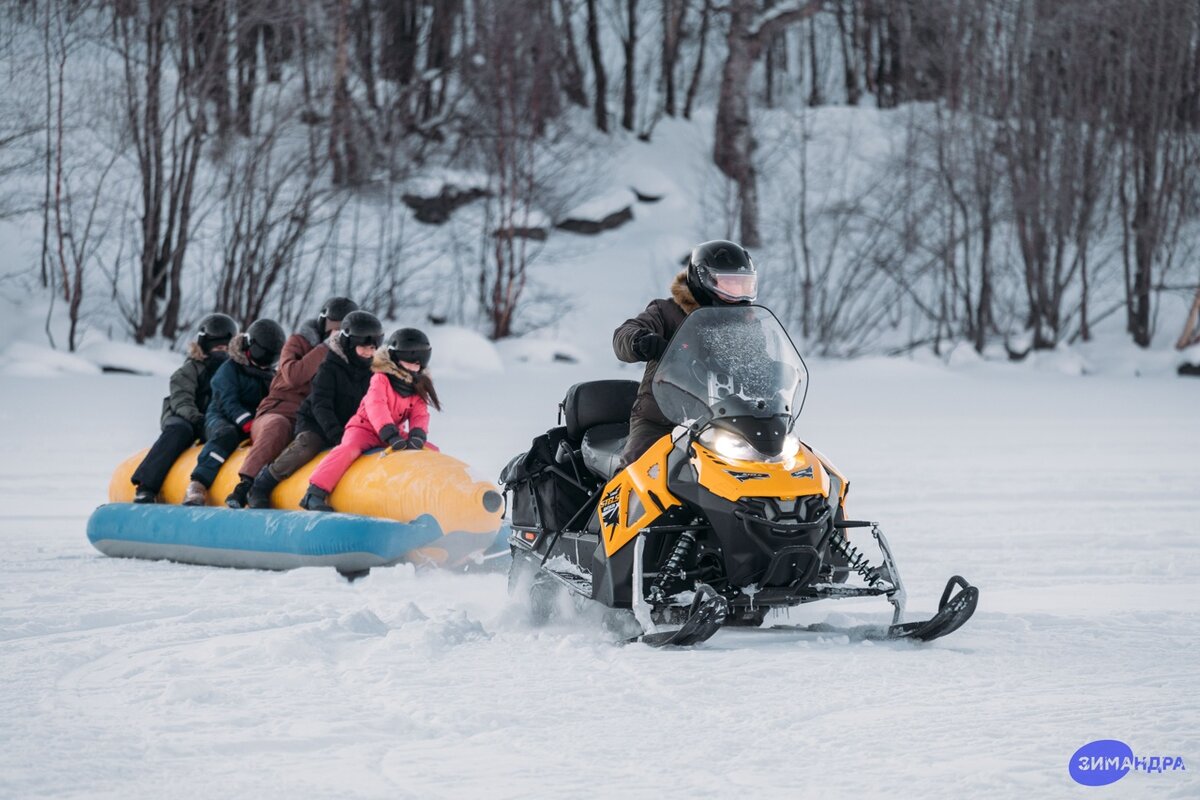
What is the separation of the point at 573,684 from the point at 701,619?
0.55 m

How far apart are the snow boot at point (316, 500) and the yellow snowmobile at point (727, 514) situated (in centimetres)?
248

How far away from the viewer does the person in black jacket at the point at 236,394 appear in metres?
8.30

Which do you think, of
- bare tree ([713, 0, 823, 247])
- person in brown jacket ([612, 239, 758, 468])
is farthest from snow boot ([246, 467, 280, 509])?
bare tree ([713, 0, 823, 247])

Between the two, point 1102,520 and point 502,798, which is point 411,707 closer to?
point 502,798

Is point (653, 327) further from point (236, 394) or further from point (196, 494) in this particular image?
point (236, 394)

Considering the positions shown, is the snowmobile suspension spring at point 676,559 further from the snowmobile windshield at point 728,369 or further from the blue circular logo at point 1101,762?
the blue circular logo at point 1101,762

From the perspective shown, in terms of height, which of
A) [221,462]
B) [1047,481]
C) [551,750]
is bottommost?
[1047,481]

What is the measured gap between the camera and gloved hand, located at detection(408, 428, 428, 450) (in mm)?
7590

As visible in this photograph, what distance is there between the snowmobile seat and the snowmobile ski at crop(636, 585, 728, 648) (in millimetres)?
873

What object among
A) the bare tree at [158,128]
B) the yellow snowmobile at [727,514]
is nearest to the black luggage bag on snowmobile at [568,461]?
the yellow snowmobile at [727,514]

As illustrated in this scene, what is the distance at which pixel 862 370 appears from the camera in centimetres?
1983

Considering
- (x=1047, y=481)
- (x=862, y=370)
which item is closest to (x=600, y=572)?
(x=1047, y=481)

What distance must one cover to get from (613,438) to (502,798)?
9.08ft

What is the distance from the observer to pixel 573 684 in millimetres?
4258
